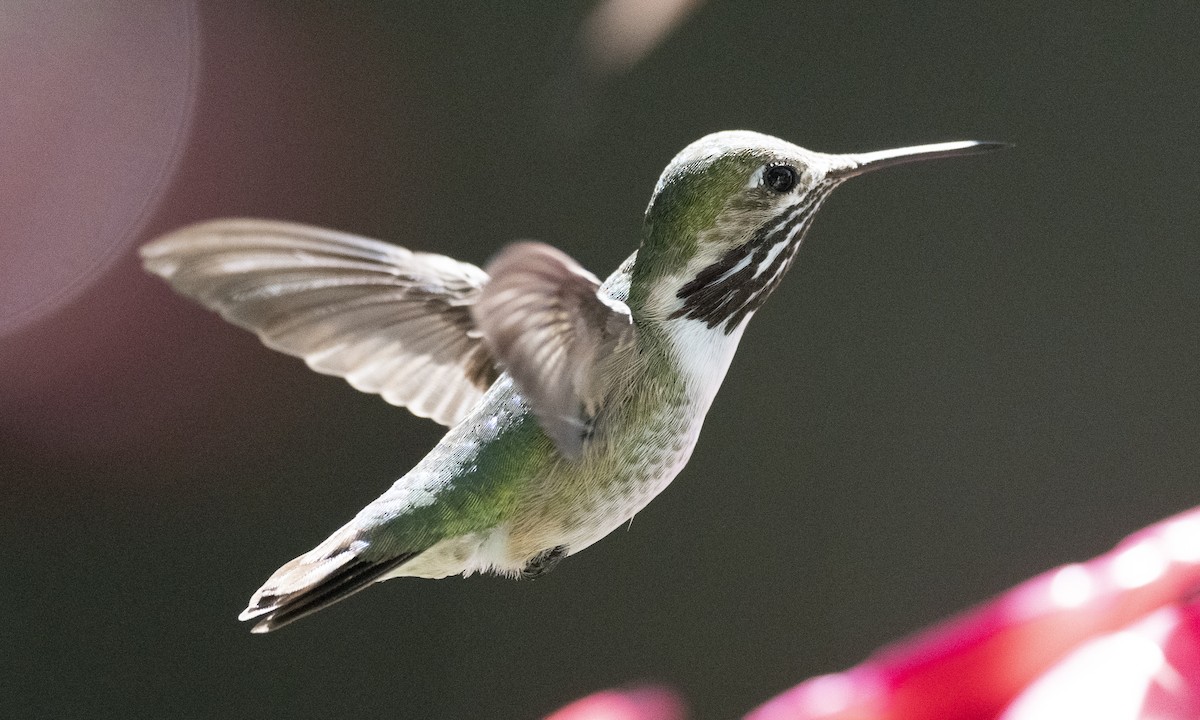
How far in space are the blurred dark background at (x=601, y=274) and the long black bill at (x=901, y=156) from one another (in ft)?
5.09

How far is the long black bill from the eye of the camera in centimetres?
58

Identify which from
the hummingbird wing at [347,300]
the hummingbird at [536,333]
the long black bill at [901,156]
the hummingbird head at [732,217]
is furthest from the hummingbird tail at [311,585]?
the long black bill at [901,156]

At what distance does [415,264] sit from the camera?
2.58 feet

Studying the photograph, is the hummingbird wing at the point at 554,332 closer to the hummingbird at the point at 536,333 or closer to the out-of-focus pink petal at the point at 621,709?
A: the hummingbird at the point at 536,333

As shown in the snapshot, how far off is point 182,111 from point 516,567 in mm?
1688

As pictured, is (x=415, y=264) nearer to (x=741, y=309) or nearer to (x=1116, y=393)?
(x=741, y=309)

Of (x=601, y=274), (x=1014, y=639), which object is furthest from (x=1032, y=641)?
(x=601, y=274)

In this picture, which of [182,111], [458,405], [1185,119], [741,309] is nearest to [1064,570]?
[741,309]

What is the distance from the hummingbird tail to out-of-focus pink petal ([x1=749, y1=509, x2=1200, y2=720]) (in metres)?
0.30

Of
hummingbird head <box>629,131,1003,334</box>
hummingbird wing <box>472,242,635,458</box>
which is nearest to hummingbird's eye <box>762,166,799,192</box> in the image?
hummingbird head <box>629,131,1003,334</box>

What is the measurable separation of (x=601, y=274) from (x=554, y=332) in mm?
1601

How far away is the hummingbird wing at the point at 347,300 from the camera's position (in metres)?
0.63

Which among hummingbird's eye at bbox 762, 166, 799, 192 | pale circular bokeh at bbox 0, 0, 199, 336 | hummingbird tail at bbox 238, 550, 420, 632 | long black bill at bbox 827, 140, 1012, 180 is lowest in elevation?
hummingbird tail at bbox 238, 550, 420, 632

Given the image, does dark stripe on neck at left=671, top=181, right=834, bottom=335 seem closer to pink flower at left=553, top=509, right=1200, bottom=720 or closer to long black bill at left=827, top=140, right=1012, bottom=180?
long black bill at left=827, top=140, right=1012, bottom=180
